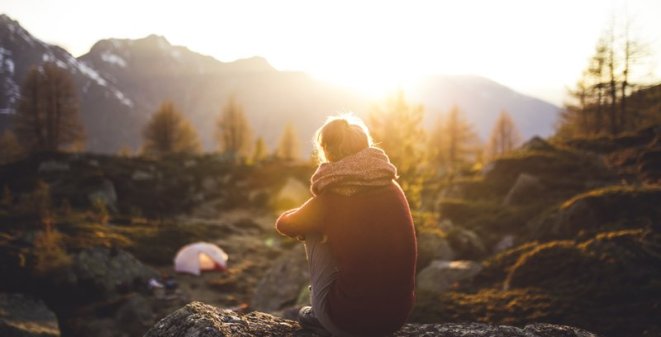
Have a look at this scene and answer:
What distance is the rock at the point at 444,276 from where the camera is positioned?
902 cm

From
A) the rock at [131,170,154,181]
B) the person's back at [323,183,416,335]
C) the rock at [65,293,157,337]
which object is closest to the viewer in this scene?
the person's back at [323,183,416,335]

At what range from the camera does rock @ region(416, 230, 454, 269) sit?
476 inches

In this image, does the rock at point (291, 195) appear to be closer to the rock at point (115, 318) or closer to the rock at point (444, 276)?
the rock at point (115, 318)

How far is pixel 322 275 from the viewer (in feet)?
11.8

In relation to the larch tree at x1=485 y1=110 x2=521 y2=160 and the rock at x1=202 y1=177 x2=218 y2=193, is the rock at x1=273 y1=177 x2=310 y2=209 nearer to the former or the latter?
the rock at x1=202 y1=177 x2=218 y2=193

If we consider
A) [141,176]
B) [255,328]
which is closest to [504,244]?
[255,328]

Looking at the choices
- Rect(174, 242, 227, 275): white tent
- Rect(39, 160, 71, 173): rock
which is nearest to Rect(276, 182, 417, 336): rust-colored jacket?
Rect(174, 242, 227, 275): white tent

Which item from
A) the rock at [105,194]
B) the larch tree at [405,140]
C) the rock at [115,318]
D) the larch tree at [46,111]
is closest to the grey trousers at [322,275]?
the rock at [115,318]

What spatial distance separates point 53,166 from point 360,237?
41.3 meters

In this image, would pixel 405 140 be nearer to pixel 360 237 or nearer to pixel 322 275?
pixel 322 275

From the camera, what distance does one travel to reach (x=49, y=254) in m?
12.6

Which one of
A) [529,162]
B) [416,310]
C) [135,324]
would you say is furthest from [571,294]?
[529,162]

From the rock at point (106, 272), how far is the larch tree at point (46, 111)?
4194 cm

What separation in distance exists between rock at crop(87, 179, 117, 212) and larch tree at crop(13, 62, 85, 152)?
22.2 metres
